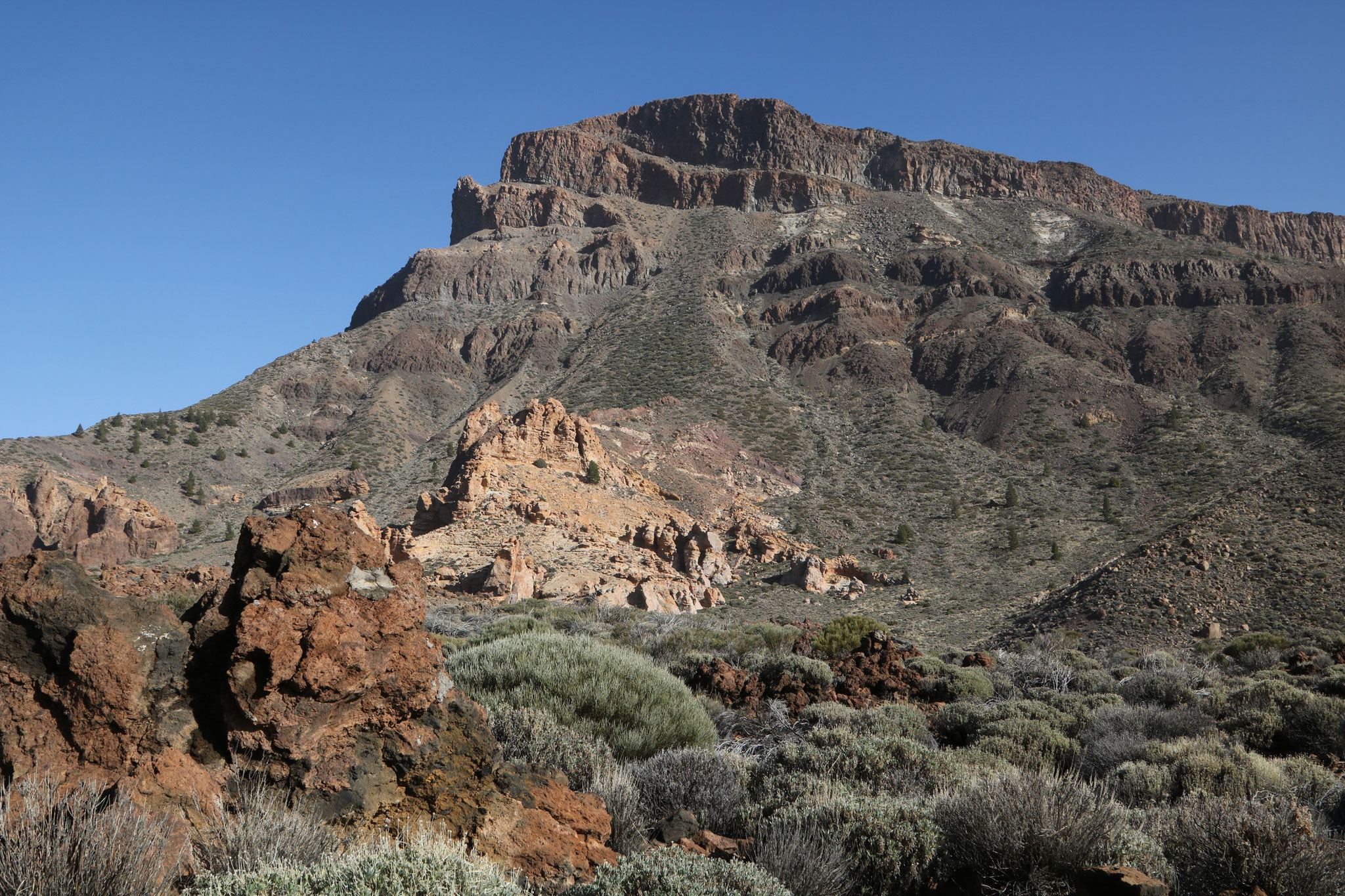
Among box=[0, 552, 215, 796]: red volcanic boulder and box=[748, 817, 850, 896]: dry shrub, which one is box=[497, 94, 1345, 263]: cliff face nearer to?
box=[748, 817, 850, 896]: dry shrub

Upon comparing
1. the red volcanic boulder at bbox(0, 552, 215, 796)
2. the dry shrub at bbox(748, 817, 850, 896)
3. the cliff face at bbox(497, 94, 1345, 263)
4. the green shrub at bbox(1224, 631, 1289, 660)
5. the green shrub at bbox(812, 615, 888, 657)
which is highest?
the cliff face at bbox(497, 94, 1345, 263)

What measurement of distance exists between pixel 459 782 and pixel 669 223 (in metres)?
96.9

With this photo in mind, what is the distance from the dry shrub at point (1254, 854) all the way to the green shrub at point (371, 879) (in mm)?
3658

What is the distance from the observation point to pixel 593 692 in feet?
21.7

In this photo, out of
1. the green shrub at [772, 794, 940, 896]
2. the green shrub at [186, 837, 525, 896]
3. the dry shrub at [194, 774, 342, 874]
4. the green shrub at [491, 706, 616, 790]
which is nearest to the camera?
the green shrub at [186, 837, 525, 896]

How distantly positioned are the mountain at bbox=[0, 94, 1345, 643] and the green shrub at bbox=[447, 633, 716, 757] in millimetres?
17765

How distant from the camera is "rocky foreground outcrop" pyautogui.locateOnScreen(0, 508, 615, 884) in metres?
3.48

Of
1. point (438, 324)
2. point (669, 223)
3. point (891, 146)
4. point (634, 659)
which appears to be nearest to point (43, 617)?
point (634, 659)

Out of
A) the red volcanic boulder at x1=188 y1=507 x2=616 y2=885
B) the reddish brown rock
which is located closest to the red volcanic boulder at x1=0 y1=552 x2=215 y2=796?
the red volcanic boulder at x1=188 y1=507 x2=616 y2=885

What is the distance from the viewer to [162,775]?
11.4 feet

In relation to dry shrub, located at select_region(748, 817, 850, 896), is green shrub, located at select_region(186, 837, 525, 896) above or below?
above

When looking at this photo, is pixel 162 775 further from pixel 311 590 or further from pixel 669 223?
pixel 669 223

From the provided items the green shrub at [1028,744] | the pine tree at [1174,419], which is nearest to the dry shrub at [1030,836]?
the green shrub at [1028,744]

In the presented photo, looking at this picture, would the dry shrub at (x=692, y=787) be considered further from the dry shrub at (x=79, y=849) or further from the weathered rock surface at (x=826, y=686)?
the weathered rock surface at (x=826, y=686)
